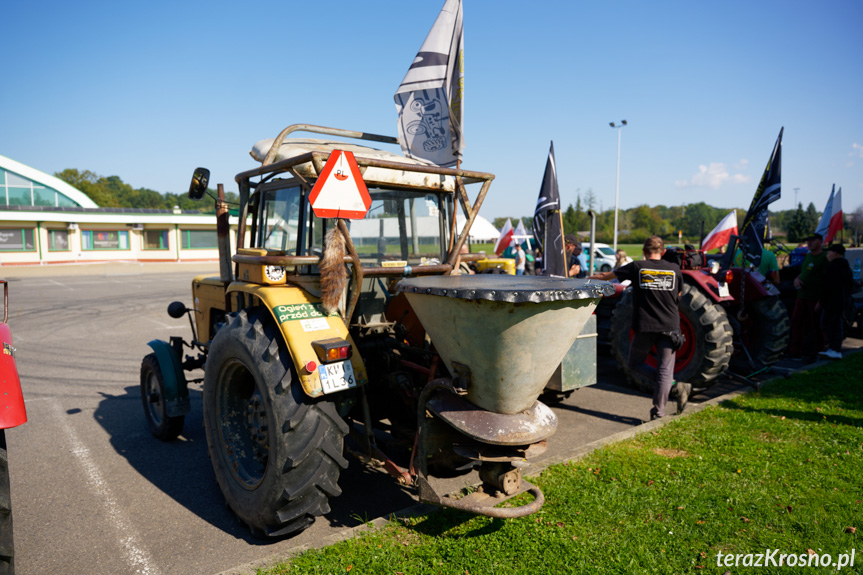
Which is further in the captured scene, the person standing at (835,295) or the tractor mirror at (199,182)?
the person standing at (835,295)

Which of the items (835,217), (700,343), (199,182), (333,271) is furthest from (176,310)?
(835,217)

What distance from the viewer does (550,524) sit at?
3.37 meters

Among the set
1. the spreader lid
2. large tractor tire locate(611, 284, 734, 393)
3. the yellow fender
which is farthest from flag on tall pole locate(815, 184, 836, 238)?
the yellow fender

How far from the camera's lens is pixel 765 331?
6.97 m

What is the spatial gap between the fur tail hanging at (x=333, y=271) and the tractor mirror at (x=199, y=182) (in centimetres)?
164

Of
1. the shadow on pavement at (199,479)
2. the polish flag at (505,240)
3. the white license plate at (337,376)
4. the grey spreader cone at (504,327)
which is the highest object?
the polish flag at (505,240)

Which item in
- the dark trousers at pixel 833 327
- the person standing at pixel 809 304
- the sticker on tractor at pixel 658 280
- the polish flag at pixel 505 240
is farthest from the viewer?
the polish flag at pixel 505 240

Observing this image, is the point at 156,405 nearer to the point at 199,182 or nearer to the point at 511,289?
the point at 199,182

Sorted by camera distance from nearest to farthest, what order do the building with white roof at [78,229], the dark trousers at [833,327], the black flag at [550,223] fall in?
the black flag at [550,223]
the dark trousers at [833,327]
the building with white roof at [78,229]

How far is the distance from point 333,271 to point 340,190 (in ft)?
1.64

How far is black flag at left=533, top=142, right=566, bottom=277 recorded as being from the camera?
22.4 ft

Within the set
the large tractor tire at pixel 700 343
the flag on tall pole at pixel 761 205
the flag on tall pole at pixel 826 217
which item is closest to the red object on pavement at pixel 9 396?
the large tractor tire at pixel 700 343

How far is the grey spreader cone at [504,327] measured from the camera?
8.46 ft

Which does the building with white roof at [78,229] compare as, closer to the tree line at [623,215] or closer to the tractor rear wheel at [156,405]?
the tree line at [623,215]
